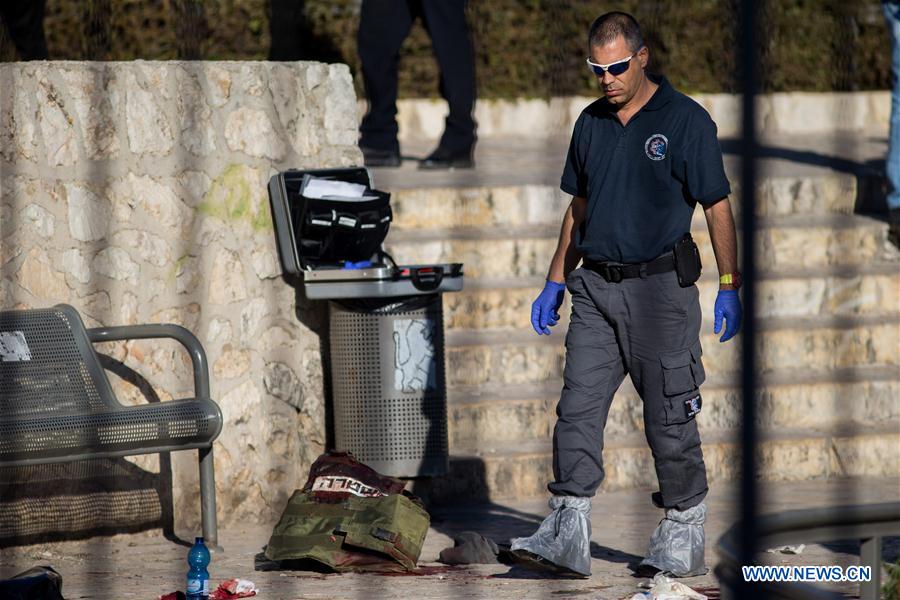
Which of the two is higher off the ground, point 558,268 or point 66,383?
point 558,268

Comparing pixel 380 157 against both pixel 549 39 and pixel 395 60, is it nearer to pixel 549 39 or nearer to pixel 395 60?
pixel 395 60

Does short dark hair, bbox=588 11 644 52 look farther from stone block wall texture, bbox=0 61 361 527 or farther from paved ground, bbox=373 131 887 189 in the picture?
paved ground, bbox=373 131 887 189

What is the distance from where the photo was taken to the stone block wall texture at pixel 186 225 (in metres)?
5.12

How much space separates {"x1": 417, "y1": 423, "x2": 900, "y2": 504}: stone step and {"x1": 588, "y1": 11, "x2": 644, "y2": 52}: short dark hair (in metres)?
1.84

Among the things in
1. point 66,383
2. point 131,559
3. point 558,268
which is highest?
point 558,268

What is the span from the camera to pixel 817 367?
6.77 m

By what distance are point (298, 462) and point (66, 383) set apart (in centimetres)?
103

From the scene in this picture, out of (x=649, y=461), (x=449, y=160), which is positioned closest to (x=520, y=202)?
(x=449, y=160)

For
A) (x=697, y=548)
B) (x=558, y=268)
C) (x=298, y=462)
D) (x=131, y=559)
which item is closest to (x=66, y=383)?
(x=131, y=559)

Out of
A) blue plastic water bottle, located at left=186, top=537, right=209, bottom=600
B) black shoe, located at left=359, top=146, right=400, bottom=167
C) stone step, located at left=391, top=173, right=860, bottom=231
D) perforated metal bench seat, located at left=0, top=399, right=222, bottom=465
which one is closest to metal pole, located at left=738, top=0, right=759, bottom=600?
blue plastic water bottle, located at left=186, top=537, right=209, bottom=600

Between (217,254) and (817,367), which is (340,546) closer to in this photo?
(217,254)

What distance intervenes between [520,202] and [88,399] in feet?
9.31

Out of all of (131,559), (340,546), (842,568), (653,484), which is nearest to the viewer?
(842,568)

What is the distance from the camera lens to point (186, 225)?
17.6ft
